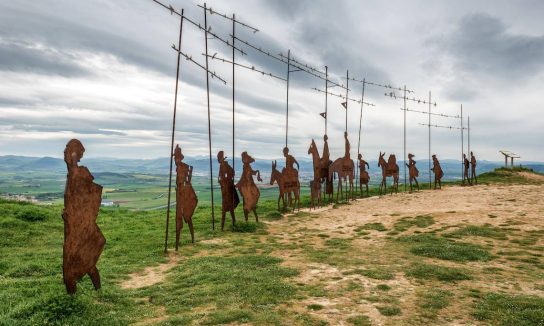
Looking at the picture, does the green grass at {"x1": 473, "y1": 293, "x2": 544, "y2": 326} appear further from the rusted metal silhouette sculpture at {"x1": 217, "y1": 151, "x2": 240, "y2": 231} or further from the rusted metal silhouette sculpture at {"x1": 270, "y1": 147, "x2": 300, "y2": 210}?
the rusted metal silhouette sculpture at {"x1": 270, "y1": 147, "x2": 300, "y2": 210}

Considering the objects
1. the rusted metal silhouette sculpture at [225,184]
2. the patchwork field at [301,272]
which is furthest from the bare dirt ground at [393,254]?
the rusted metal silhouette sculpture at [225,184]

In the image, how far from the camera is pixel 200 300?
7.10m

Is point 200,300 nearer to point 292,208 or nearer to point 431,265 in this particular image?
point 431,265

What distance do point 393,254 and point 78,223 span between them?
29.6ft

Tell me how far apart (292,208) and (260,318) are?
16.5 metres

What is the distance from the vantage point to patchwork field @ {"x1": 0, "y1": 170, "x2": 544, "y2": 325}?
20.8 feet

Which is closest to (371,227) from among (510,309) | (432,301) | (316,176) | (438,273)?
(438,273)

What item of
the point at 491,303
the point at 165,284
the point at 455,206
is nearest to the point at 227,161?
the point at 165,284

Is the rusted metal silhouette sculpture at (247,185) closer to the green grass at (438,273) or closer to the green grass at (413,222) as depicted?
the green grass at (413,222)

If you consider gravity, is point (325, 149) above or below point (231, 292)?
above

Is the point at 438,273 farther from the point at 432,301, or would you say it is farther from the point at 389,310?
the point at 389,310

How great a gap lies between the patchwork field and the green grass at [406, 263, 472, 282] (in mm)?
25

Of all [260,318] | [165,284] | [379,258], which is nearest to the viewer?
[260,318]

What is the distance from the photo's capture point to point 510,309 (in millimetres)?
6426
